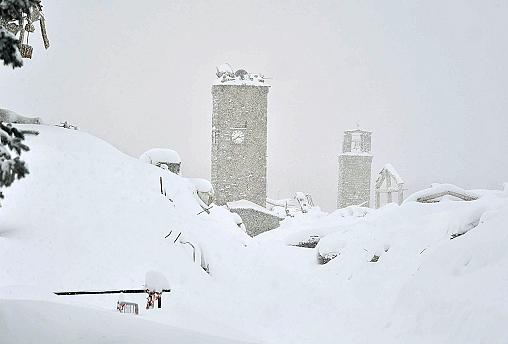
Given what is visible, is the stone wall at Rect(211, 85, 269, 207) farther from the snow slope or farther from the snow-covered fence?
the snow-covered fence

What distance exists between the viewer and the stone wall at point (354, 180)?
56.5m

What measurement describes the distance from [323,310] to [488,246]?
605 cm

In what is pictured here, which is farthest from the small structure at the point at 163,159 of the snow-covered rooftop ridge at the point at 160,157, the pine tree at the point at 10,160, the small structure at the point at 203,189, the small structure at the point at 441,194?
the pine tree at the point at 10,160

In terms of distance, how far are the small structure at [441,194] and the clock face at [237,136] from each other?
854 inches

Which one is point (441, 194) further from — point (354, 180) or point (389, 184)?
point (354, 180)

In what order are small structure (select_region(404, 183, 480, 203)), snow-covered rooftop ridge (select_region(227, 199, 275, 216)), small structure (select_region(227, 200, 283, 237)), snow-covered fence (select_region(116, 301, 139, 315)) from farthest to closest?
1. snow-covered rooftop ridge (select_region(227, 199, 275, 216))
2. small structure (select_region(227, 200, 283, 237))
3. small structure (select_region(404, 183, 480, 203))
4. snow-covered fence (select_region(116, 301, 139, 315))

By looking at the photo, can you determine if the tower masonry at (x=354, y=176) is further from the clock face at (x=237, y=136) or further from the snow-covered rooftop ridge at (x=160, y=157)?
the snow-covered rooftop ridge at (x=160, y=157)

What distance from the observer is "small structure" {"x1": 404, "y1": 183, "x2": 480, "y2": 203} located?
1984cm

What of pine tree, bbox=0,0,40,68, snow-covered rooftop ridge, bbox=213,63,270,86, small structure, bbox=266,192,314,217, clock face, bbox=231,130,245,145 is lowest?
small structure, bbox=266,192,314,217

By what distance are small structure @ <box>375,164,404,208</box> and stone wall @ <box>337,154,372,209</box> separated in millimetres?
2016

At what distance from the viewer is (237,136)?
40625mm

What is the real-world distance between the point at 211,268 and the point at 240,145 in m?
25.9

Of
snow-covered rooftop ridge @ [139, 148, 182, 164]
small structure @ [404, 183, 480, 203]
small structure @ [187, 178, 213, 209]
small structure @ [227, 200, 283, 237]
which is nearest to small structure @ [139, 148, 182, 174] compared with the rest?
snow-covered rooftop ridge @ [139, 148, 182, 164]

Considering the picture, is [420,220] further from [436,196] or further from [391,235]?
[436,196]
